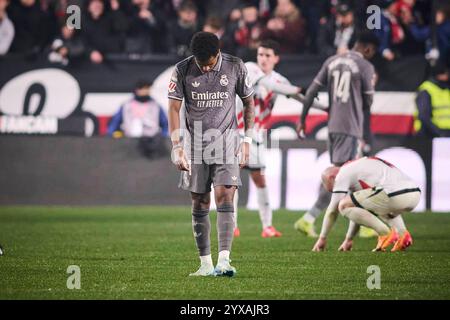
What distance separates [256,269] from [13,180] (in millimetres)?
9913

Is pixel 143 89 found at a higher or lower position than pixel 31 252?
higher

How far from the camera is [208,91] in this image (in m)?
10.1

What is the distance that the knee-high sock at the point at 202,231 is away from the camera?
33.4 feet

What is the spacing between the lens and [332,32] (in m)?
20.4

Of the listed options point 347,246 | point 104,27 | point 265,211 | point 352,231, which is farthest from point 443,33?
point 347,246

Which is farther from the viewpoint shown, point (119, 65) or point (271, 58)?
point (119, 65)

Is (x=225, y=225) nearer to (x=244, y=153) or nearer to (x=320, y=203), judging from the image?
(x=244, y=153)

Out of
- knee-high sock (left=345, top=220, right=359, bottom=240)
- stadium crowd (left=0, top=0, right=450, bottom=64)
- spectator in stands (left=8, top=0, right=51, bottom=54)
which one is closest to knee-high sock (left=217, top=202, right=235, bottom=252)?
knee-high sock (left=345, top=220, right=359, bottom=240)

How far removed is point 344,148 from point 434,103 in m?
6.18

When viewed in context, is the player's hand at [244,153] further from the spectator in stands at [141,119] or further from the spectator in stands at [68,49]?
the spectator in stands at [68,49]

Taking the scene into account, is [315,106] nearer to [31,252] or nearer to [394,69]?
[31,252]

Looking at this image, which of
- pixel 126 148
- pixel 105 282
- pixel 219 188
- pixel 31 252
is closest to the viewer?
pixel 105 282

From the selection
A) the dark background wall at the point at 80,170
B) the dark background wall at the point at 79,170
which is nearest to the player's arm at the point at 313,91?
the dark background wall at the point at 80,170
